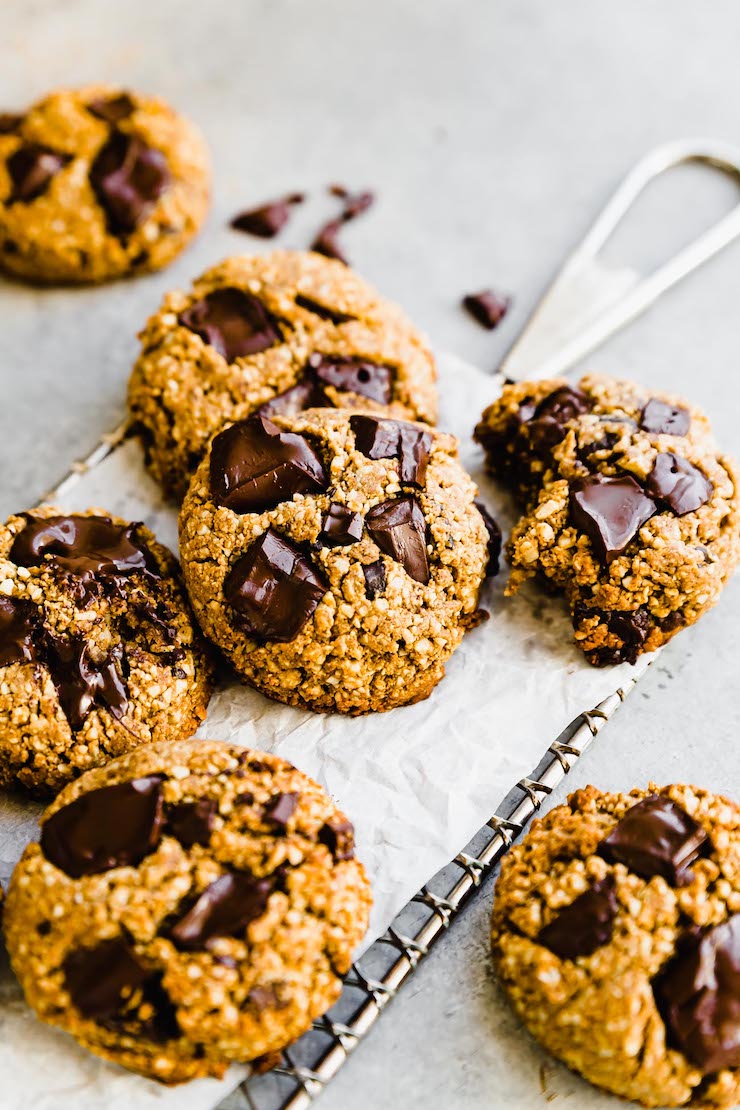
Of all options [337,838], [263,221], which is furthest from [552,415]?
[263,221]

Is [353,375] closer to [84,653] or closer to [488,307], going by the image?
[488,307]

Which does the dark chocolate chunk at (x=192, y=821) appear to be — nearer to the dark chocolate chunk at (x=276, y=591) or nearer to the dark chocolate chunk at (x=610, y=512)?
the dark chocolate chunk at (x=276, y=591)

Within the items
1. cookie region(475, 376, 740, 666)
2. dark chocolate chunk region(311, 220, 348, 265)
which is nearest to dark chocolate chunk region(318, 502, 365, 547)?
cookie region(475, 376, 740, 666)

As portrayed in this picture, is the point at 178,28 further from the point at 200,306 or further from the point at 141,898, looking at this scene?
the point at 141,898

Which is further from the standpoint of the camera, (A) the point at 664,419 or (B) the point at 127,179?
(B) the point at 127,179

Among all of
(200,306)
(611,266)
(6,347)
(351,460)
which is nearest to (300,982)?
(351,460)

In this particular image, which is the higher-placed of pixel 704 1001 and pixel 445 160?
pixel 445 160

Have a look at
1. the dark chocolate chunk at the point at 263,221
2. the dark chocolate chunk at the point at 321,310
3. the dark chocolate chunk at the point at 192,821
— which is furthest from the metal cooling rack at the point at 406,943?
the dark chocolate chunk at the point at 263,221

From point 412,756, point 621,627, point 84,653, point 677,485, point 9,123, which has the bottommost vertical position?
point 84,653
